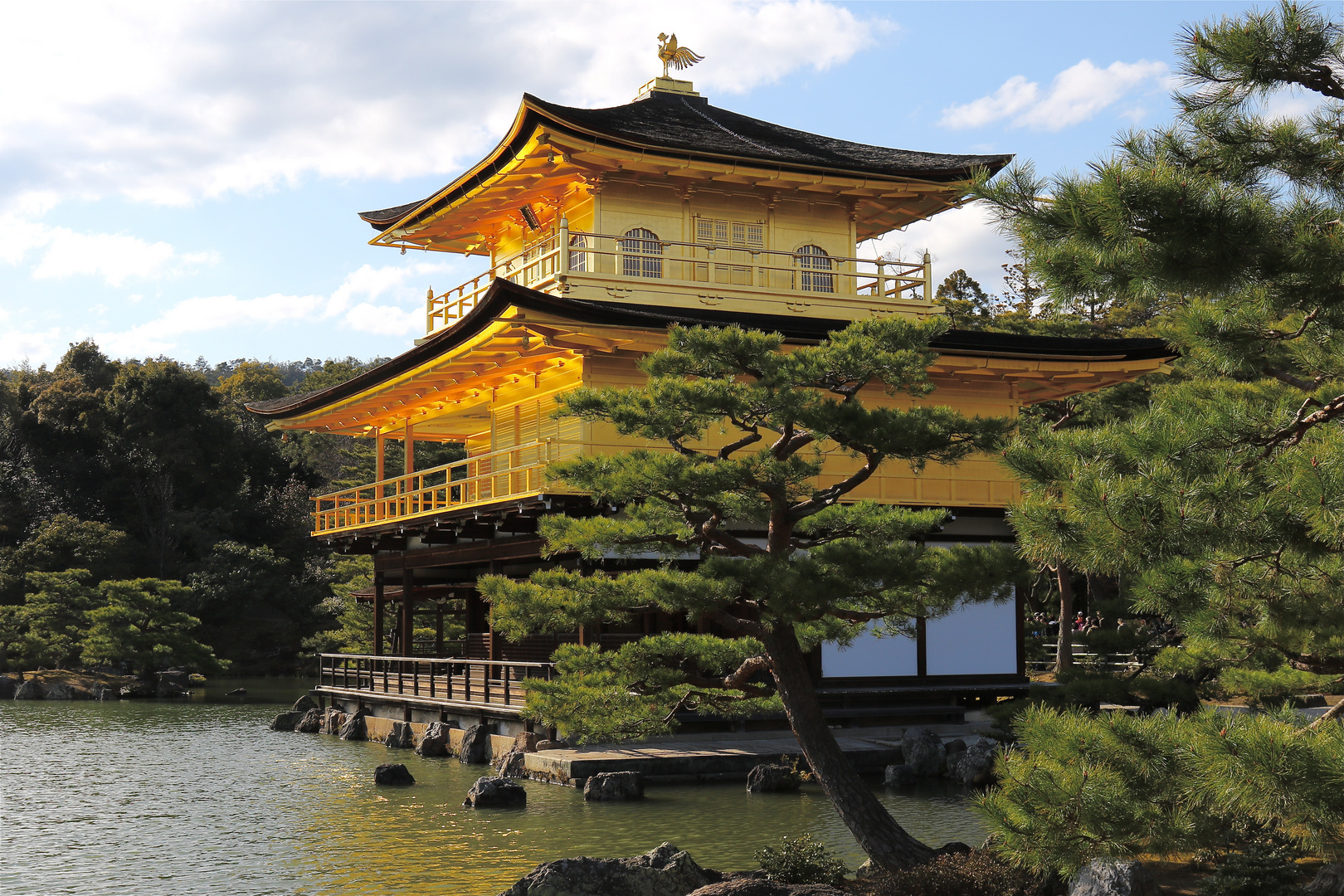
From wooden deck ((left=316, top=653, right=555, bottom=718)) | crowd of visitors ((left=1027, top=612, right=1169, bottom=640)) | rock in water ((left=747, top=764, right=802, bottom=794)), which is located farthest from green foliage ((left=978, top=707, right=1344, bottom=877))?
crowd of visitors ((left=1027, top=612, right=1169, bottom=640))

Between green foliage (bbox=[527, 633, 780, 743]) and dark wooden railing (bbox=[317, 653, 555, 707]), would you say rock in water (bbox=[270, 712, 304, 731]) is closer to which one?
dark wooden railing (bbox=[317, 653, 555, 707])

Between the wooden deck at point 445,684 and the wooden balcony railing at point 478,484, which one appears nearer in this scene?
the wooden deck at point 445,684

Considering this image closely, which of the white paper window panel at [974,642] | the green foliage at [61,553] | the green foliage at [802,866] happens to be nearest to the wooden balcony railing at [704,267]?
the white paper window panel at [974,642]

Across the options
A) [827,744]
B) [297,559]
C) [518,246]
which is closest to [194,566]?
[297,559]

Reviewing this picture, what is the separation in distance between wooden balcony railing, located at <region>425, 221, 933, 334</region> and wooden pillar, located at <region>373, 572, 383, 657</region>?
6837mm

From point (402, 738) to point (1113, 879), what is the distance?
1522cm

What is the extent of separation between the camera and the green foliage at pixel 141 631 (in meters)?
33.1

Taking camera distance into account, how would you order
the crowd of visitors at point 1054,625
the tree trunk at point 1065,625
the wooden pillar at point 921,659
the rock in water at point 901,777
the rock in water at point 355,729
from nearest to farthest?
the rock in water at point 901,777
the wooden pillar at point 921,659
the rock in water at point 355,729
the tree trunk at point 1065,625
the crowd of visitors at point 1054,625

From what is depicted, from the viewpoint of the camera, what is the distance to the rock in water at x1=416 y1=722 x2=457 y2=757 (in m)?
19.0

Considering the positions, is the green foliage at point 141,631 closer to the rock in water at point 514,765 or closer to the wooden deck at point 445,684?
the wooden deck at point 445,684

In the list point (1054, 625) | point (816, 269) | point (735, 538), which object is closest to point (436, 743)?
point (816, 269)

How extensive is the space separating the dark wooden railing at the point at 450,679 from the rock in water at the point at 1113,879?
7.48m

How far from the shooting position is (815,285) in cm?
2220

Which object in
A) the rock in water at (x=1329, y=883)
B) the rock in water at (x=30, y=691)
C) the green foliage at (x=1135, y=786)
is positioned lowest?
the rock in water at (x=30, y=691)
